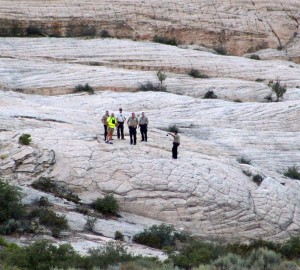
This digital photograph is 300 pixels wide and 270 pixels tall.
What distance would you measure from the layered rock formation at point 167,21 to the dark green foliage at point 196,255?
31.0 meters

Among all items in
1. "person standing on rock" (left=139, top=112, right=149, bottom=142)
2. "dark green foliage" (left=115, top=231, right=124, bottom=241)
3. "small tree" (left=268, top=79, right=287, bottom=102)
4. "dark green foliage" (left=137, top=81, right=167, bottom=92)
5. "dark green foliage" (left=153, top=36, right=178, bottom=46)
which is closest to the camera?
"dark green foliage" (left=115, top=231, right=124, bottom=241)

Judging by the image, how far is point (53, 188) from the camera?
20500 mm

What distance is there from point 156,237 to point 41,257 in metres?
4.44

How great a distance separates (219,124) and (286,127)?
2746 millimetres

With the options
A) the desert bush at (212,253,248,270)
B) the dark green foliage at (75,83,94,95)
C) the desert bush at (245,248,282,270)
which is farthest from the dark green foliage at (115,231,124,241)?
the dark green foliage at (75,83,94,95)

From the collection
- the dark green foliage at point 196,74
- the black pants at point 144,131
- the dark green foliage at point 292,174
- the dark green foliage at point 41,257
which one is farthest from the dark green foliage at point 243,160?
the dark green foliage at point 196,74

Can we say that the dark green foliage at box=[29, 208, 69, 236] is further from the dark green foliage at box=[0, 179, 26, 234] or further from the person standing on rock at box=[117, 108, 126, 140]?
the person standing on rock at box=[117, 108, 126, 140]

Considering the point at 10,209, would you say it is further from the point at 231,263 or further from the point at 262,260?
the point at 262,260

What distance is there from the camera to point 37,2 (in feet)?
158

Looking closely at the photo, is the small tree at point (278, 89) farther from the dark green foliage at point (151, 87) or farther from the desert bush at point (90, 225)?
the desert bush at point (90, 225)

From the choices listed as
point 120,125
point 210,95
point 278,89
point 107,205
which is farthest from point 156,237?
point 278,89

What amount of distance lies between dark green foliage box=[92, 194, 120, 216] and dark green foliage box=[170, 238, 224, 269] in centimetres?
386

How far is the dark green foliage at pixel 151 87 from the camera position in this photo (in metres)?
36.0

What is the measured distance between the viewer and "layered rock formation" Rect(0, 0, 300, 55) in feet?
152
